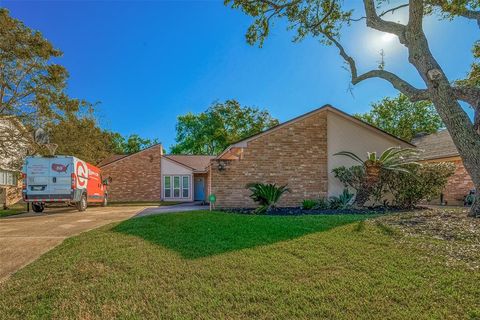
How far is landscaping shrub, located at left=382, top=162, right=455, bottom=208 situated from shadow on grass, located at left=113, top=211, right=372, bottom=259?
4.51 meters

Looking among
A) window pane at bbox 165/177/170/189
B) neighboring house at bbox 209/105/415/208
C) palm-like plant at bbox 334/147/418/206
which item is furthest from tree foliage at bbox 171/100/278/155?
palm-like plant at bbox 334/147/418/206

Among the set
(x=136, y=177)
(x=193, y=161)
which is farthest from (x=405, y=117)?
(x=136, y=177)

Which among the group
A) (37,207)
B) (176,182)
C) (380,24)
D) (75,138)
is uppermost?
(380,24)

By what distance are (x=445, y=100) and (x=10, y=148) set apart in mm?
18862

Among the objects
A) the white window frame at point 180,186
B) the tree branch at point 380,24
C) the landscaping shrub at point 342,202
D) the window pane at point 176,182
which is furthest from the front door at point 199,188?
the tree branch at point 380,24

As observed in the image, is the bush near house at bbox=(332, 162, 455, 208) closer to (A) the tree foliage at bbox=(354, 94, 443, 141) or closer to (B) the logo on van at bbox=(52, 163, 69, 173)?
(B) the logo on van at bbox=(52, 163, 69, 173)

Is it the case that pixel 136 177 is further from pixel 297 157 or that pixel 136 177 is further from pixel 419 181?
pixel 419 181

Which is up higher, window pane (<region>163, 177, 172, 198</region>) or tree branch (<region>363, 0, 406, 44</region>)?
tree branch (<region>363, 0, 406, 44</region>)

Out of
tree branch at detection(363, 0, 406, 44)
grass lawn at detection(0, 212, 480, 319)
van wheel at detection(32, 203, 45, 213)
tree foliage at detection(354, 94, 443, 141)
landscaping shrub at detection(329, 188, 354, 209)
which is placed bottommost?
van wheel at detection(32, 203, 45, 213)

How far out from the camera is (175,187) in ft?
78.0

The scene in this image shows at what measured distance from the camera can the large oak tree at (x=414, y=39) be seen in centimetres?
Answer: 618

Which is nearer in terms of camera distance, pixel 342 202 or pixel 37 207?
pixel 342 202

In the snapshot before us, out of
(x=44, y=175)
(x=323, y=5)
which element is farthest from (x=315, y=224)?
(x=44, y=175)

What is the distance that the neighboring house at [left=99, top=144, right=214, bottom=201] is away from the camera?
74.5 feet
